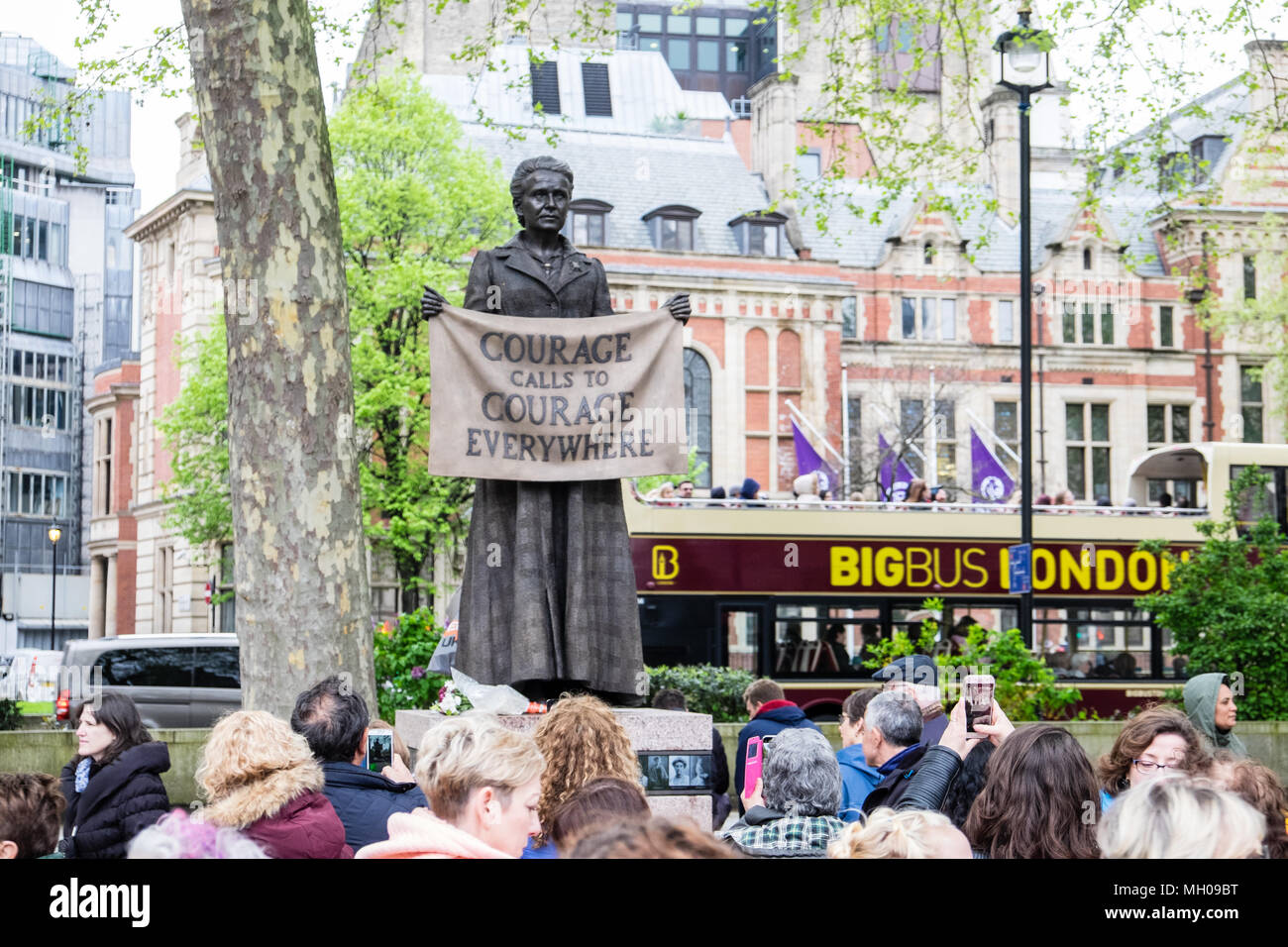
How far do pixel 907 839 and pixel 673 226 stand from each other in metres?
45.3

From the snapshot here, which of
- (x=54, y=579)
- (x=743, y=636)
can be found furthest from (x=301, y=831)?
(x=54, y=579)

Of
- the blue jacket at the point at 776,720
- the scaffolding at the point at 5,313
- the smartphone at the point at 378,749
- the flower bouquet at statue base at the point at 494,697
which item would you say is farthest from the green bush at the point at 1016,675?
the scaffolding at the point at 5,313

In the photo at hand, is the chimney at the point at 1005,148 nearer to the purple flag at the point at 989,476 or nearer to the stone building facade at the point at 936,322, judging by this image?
the stone building facade at the point at 936,322

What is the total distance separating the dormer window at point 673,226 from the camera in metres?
47.7

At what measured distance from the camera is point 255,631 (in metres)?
9.03

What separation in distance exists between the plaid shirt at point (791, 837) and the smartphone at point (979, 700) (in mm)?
621

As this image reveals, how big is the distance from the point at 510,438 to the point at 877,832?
12.7 feet

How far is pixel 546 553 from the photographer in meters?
6.87

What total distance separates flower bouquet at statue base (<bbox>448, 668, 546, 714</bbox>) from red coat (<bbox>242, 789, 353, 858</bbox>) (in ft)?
6.61

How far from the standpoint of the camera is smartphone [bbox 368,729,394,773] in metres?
5.97

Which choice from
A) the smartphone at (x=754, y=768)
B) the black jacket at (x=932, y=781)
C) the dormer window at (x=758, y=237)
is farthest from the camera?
the dormer window at (x=758, y=237)
